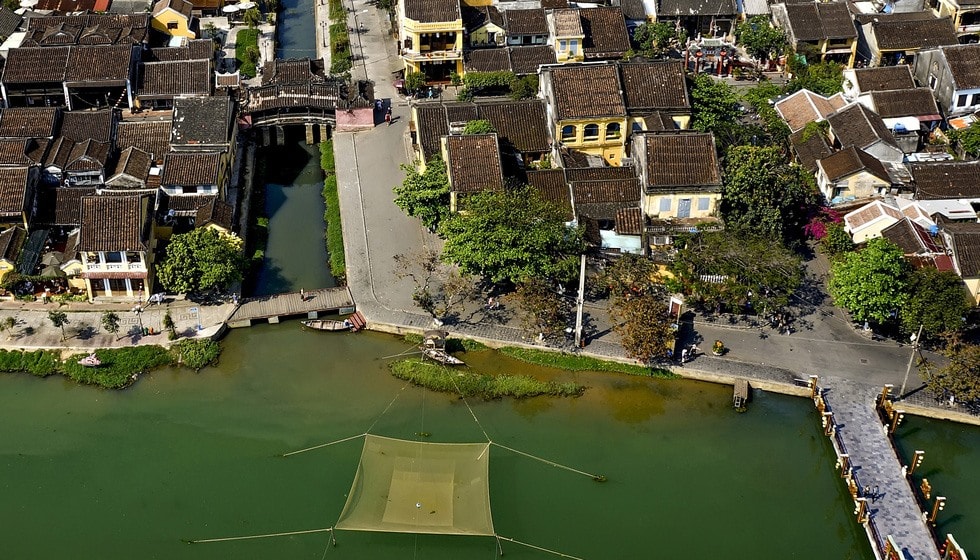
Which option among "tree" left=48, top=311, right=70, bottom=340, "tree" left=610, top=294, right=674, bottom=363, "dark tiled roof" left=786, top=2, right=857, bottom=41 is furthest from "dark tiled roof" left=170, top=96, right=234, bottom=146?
"dark tiled roof" left=786, top=2, right=857, bottom=41

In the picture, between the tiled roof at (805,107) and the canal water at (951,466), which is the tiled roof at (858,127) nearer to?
the tiled roof at (805,107)

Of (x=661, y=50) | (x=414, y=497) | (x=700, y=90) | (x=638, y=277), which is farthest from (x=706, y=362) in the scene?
(x=661, y=50)

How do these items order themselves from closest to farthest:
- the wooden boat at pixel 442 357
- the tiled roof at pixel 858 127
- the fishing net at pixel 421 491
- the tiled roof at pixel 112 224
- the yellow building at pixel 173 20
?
the fishing net at pixel 421 491
the wooden boat at pixel 442 357
the tiled roof at pixel 112 224
the tiled roof at pixel 858 127
the yellow building at pixel 173 20

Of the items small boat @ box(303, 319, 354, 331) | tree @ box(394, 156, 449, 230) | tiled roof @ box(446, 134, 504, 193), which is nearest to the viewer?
small boat @ box(303, 319, 354, 331)

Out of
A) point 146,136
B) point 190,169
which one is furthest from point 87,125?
point 190,169

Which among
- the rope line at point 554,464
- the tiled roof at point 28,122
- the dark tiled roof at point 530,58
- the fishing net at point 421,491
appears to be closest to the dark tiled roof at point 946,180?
the dark tiled roof at point 530,58

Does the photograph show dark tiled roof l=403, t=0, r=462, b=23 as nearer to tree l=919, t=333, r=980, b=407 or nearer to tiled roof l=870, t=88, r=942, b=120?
tiled roof l=870, t=88, r=942, b=120
